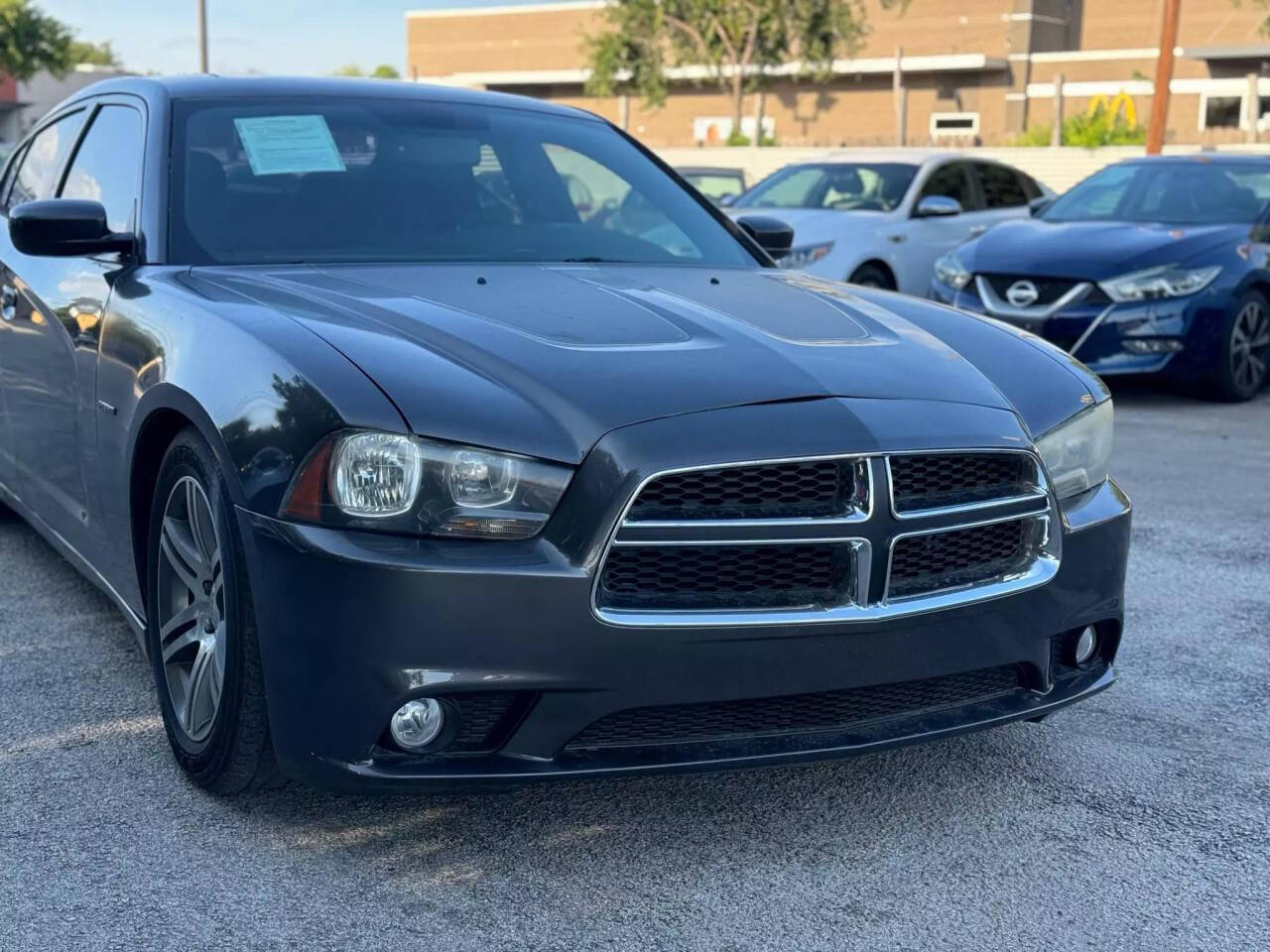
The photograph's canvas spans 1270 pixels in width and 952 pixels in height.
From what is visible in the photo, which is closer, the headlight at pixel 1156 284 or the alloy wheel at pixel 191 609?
the alloy wheel at pixel 191 609

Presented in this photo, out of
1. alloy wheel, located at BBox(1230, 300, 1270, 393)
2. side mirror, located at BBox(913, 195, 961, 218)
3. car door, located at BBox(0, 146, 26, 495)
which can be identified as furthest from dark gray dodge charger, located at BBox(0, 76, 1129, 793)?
side mirror, located at BBox(913, 195, 961, 218)

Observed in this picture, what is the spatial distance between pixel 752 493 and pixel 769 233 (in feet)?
7.63

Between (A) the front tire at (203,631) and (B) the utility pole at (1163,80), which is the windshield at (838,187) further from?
(A) the front tire at (203,631)

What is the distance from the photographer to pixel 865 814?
3.30 m

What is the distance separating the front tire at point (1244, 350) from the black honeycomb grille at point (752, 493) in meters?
7.37

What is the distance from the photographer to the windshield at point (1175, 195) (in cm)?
1041

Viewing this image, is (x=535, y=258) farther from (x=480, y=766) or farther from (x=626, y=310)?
(x=480, y=766)

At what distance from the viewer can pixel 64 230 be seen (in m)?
3.83

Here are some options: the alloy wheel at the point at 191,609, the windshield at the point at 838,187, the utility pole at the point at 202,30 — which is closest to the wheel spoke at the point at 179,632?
the alloy wheel at the point at 191,609

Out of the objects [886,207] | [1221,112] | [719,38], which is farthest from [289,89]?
[1221,112]

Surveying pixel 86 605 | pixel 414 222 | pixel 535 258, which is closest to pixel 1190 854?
pixel 535 258

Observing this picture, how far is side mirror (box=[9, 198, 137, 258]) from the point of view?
3.82 m

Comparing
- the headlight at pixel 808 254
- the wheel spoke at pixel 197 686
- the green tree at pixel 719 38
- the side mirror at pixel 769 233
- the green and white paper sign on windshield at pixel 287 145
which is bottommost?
the wheel spoke at pixel 197 686

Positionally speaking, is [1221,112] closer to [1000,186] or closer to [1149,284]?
[1000,186]
